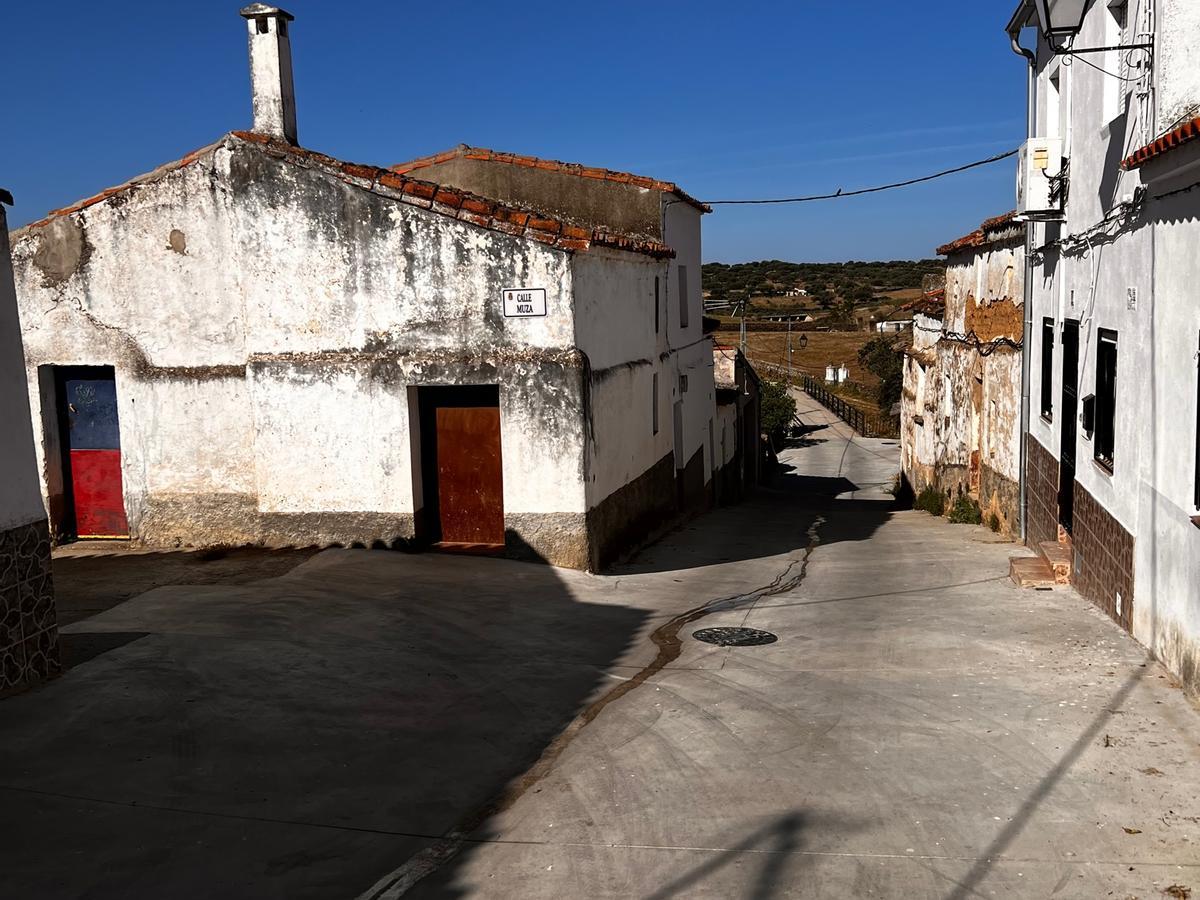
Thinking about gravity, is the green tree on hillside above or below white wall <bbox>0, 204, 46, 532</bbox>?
below

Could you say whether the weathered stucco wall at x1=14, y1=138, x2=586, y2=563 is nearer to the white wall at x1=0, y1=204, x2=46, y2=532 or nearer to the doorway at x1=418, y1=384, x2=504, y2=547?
the doorway at x1=418, y1=384, x2=504, y2=547

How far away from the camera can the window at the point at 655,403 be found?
16609 millimetres

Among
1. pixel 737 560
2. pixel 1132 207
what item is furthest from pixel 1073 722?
pixel 737 560

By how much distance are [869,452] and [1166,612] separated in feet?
122

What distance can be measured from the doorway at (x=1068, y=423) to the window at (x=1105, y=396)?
1017mm

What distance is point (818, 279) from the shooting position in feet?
407

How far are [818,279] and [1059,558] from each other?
11627cm

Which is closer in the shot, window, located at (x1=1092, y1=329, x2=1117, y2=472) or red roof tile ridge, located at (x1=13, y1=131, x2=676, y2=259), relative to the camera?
window, located at (x1=1092, y1=329, x2=1117, y2=472)

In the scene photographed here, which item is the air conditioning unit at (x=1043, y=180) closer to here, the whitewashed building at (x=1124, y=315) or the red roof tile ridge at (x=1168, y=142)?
the whitewashed building at (x=1124, y=315)

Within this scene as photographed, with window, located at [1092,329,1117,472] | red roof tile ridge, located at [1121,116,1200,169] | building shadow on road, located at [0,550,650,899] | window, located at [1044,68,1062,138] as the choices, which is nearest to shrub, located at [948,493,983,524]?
window, located at [1044,68,1062,138]

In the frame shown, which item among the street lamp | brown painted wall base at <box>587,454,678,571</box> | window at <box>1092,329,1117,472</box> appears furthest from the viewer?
brown painted wall base at <box>587,454,678,571</box>

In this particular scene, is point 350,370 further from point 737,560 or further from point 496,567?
point 737,560

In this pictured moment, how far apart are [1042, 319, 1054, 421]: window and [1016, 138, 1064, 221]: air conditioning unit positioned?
139 cm

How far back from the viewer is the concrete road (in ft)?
16.6
